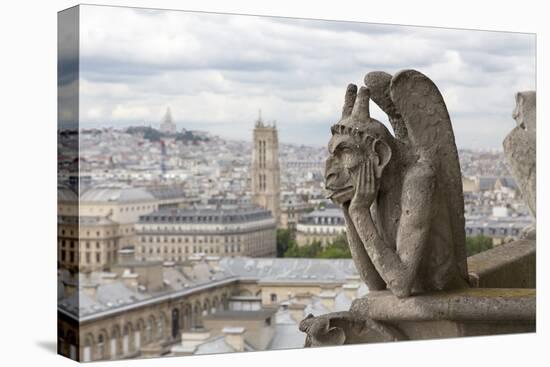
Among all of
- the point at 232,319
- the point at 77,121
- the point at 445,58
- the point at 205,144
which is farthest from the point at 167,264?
the point at 77,121

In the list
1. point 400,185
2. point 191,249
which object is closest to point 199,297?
point 191,249

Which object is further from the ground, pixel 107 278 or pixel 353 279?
pixel 107 278

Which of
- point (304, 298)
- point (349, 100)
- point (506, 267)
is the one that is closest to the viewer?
point (349, 100)

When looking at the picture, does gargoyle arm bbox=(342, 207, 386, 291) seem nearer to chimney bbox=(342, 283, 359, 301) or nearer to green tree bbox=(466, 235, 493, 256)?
green tree bbox=(466, 235, 493, 256)

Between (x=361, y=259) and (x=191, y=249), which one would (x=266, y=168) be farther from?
(x=361, y=259)

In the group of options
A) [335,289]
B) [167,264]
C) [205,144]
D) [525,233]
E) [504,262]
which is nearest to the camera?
[504,262]

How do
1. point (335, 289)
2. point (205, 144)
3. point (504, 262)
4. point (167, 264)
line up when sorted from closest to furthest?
point (504, 262) < point (205, 144) < point (167, 264) < point (335, 289)

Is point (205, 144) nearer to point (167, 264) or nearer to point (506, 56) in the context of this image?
point (167, 264)
